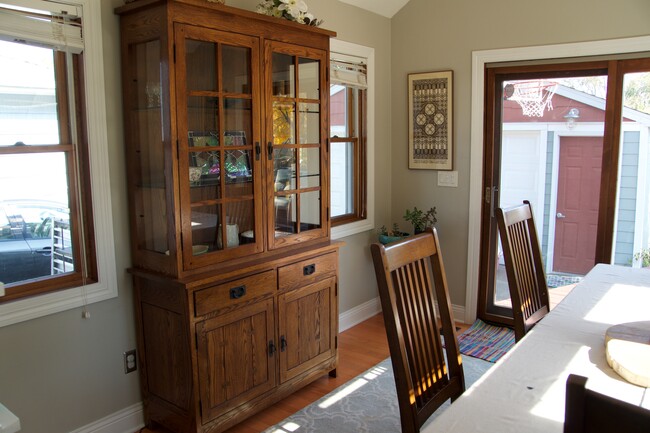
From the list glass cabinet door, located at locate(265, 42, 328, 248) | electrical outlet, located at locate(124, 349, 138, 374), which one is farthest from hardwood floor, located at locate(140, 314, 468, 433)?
glass cabinet door, located at locate(265, 42, 328, 248)

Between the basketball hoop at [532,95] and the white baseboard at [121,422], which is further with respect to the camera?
the basketball hoop at [532,95]

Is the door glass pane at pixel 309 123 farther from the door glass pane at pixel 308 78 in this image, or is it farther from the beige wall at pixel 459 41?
the beige wall at pixel 459 41

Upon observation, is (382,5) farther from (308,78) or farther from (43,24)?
(43,24)

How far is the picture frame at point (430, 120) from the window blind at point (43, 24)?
2.59 m

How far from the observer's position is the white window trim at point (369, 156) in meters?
3.95

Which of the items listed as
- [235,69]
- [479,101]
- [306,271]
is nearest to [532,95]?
[479,101]

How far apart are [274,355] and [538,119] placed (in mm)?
2514

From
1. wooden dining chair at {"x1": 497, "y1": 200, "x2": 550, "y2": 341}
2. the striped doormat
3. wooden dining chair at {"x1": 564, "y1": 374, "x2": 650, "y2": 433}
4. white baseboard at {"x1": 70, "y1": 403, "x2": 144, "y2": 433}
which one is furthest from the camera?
the striped doormat

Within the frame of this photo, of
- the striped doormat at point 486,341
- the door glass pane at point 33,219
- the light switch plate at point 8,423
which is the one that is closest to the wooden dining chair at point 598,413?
the light switch plate at point 8,423

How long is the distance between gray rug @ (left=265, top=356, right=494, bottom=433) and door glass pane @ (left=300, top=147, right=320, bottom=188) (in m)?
1.21

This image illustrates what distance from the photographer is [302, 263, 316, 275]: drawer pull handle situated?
3.01 m

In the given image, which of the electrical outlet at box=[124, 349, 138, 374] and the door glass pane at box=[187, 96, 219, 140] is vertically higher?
the door glass pane at box=[187, 96, 219, 140]

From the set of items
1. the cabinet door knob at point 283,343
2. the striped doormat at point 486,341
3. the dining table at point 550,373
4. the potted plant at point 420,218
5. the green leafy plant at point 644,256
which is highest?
the potted plant at point 420,218

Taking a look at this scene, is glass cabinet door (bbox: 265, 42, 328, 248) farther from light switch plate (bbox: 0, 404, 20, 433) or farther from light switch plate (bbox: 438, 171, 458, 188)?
light switch plate (bbox: 0, 404, 20, 433)
